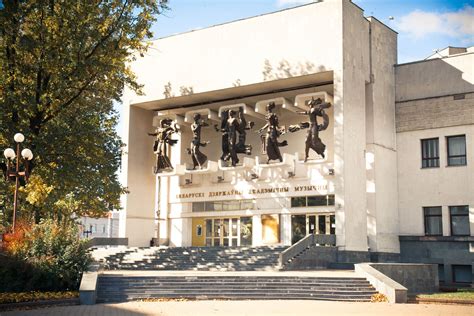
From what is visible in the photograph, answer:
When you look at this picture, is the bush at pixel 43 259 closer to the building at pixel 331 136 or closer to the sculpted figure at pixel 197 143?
the building at pixel 331 136

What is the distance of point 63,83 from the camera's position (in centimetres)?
2619

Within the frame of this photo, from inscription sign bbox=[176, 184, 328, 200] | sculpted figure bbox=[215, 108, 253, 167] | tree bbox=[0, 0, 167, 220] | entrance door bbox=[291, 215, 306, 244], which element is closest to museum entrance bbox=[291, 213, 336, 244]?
A: entrance door bbox=[291, 215, 306, 244]

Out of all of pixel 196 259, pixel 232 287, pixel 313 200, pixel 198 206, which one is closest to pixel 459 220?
pixel 313 200

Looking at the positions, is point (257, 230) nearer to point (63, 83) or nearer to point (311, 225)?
point (311, 225)

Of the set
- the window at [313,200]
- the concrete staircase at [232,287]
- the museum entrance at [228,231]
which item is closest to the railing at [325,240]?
the window at [313,200]

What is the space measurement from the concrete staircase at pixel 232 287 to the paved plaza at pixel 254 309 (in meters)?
1.09

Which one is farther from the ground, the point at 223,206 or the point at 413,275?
the point at 223,206

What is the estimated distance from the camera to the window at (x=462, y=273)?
31.4m

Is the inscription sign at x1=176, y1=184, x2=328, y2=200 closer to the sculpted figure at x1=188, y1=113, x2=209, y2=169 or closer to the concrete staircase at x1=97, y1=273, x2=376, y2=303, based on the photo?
the sculpted figure at x1=188, y1=113, x2=209, y2=169

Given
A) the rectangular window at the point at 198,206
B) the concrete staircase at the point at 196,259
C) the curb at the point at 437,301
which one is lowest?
the curb at the point at 437,301

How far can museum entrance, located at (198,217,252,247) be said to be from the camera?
36.3 meters

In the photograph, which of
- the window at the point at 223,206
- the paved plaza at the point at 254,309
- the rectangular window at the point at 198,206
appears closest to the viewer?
the paved plaza at the point at 254,309

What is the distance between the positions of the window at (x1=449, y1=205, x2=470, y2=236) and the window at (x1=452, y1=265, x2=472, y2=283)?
5.40 feet

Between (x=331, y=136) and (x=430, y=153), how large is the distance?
5269mm
